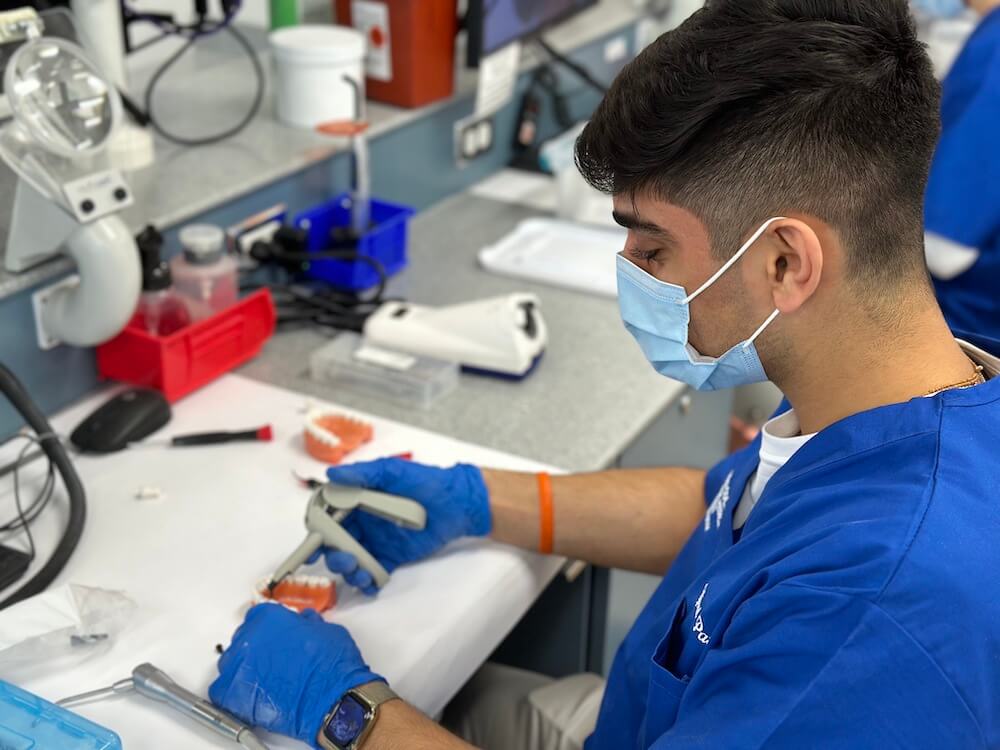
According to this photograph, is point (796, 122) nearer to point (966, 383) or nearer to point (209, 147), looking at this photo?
point (966, 383)

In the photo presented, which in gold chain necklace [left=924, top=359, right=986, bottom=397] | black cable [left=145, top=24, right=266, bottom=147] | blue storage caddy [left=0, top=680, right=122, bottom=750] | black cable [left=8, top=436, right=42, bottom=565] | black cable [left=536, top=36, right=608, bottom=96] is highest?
gold chain necklace [left=924, top=359, right=986, bottom=397]

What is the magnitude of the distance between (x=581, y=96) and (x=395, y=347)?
4.15 feet

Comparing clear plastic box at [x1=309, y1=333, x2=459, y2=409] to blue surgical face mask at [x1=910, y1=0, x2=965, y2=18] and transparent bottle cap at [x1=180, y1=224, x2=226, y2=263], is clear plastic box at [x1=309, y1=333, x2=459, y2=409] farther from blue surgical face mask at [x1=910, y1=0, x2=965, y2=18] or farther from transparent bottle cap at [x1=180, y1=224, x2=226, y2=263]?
blue surgical face mask at [x1=910, y1=0, x2=965, y2=18]

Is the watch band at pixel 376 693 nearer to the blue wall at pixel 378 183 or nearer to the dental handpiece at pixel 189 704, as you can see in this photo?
the dental handpiece at pixel 189 704

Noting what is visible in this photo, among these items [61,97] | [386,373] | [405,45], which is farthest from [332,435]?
[405,45]

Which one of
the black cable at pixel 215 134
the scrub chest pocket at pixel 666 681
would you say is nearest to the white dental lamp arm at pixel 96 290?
the black cable at pixel 215 134

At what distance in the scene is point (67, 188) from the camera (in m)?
1.35

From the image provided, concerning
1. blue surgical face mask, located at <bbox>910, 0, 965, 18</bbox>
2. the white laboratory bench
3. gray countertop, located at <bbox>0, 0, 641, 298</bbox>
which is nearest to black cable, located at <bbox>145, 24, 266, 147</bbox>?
gray countertop, located at <bbox>0, 0, 641, 298</bbox>

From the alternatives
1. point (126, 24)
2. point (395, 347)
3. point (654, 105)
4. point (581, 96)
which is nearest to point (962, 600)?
point (654, 105)

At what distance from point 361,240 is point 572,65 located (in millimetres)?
944

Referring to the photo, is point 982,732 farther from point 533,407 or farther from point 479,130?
point 479,130

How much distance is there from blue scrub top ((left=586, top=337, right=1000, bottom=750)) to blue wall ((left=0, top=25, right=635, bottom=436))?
3.05ft

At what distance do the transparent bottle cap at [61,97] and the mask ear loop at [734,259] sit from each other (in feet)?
2.54

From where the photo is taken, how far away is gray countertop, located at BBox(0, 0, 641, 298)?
1620 millimetres
